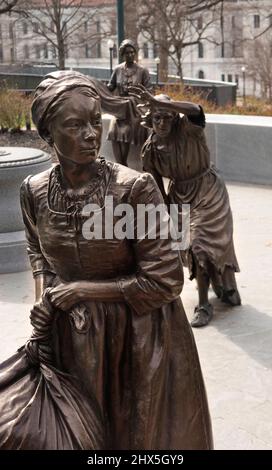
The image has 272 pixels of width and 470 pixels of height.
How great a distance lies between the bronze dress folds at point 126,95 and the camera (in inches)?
447

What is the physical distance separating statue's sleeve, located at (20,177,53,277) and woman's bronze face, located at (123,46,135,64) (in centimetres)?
865

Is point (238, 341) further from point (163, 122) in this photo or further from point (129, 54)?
point (129, 54)

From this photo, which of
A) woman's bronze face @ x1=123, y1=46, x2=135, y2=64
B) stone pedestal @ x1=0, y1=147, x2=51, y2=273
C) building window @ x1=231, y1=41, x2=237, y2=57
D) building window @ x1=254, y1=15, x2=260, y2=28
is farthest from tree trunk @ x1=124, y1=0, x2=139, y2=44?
building window @ x1=254, y1=15, x2=260, y2=28

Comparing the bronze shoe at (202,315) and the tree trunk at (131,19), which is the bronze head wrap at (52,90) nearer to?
the bronze shoe at (202,315)

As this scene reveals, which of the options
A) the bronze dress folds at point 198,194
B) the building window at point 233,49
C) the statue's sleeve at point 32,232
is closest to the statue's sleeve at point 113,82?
the bronze dress folds at point 198,194

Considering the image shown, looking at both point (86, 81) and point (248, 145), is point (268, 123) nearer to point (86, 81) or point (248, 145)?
point (248, 145)

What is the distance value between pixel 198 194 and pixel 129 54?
18.0 feet

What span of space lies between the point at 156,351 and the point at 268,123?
10.4m

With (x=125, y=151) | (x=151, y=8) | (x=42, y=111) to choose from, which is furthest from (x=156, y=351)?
(x=151, y=8)

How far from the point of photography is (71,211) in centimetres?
270

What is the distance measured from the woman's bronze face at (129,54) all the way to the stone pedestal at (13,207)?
3.30 m

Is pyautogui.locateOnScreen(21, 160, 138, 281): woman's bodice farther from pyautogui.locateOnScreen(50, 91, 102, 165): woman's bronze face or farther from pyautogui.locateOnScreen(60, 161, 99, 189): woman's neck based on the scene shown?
pyautogui.locateOnScreen(50, 91, 102, 165): woman's bronze face

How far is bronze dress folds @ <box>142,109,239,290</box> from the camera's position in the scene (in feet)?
20.4

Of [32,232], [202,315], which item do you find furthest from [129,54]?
[32,232]
